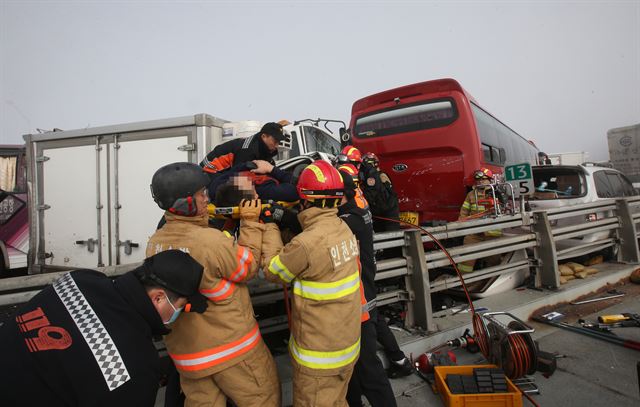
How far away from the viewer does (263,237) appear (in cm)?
212

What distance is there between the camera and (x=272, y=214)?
2.19 metres

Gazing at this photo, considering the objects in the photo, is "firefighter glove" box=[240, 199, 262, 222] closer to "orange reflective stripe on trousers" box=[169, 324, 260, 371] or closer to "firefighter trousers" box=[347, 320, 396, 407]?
"orange reflective stripe on trousers" box=[169, 324, 260, 371]

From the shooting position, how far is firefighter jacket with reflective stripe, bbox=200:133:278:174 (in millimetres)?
3217

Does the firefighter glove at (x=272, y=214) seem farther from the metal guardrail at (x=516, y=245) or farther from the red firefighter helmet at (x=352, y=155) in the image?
the red firefighter helmet at (x=352, y=155)

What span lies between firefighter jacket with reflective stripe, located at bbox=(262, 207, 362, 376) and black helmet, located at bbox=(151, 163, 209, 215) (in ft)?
1.83

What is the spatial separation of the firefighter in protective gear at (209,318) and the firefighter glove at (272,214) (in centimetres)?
35

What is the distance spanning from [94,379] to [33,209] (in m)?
6.31

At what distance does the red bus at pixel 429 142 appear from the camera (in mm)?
5359

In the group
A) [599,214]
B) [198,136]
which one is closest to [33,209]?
[198,136]

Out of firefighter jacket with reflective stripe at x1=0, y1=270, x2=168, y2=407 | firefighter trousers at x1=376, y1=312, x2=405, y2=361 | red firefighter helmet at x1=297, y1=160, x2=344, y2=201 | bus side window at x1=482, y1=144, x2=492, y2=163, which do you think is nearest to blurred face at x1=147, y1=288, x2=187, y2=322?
firefighter jacket with reflective stripe at x1=0, y1=270, x2=168, y2=407

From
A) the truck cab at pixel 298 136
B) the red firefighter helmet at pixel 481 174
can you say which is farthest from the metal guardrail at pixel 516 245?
the truck cab at pixel 298 136

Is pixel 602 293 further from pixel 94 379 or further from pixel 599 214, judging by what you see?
pixel 94 379

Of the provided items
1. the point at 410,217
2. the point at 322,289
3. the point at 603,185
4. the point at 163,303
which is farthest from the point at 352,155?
the point at 603,185

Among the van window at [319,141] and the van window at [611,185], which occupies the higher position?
the van window at [319,141]
